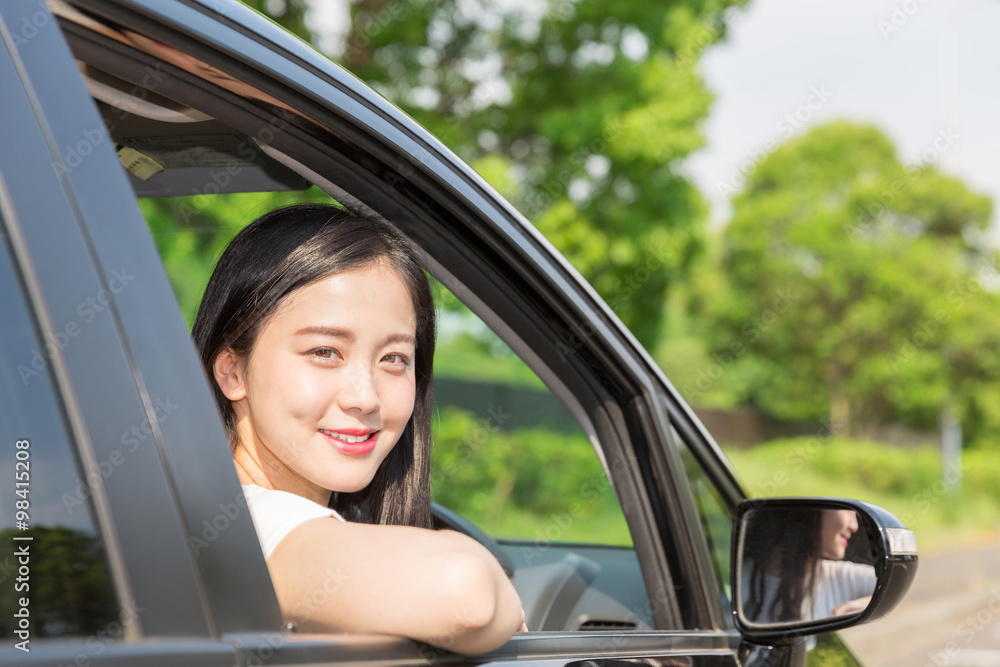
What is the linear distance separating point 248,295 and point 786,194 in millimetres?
25534

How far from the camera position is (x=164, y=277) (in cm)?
96

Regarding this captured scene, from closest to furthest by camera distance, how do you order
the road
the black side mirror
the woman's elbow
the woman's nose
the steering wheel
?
the woman's elbow → the woman's nose → the black side mirror → the steering wheel → the road

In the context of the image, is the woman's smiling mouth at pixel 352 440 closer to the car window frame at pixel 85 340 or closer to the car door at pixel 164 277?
the car door at pixel 164 277

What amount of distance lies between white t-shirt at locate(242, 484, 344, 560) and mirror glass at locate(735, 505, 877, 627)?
827mm

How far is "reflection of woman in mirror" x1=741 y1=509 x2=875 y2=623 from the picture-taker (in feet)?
5.37

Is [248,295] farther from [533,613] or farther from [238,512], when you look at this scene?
[533,613]

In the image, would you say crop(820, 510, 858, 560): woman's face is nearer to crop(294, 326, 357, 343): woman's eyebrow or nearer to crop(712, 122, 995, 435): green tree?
crop(294, 326, 357, 343): woman's eyebrow

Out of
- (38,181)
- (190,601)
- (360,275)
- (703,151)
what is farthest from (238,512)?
(703,151)

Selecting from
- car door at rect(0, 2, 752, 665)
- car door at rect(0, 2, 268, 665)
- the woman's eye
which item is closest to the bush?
car door at rect(0, 2, 752, 665)

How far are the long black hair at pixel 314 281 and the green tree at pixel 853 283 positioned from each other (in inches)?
845

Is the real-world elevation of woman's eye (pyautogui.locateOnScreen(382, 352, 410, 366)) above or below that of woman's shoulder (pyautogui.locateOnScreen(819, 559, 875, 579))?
above

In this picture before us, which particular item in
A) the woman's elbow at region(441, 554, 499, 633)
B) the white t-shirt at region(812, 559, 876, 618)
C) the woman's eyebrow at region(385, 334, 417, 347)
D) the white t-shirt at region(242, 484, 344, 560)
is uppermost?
the woman's eyebrow at region(385, 334, 417, 347)

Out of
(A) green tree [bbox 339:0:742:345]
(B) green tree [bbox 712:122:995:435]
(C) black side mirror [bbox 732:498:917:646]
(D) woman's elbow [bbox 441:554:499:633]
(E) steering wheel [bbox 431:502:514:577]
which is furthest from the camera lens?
(B) green tree [bbox 712:122:995:435]

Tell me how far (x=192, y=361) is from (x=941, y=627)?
10061 mm
